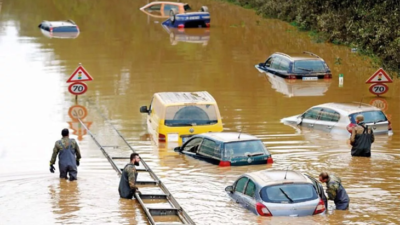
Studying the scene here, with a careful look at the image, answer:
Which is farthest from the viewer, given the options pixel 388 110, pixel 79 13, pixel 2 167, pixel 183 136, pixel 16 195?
pixel 79 13

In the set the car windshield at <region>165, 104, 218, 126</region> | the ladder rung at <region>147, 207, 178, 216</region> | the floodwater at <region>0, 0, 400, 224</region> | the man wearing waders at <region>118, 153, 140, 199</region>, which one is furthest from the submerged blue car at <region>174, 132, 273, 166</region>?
the ladder rung at <region>147, 207, 178, 216</region>

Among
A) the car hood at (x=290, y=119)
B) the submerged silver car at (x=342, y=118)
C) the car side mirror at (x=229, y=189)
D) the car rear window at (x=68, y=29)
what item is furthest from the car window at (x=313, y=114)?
the car rear window at (x=68, y=29)

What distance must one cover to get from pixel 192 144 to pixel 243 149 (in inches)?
86.5

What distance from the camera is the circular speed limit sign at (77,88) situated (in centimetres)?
3572

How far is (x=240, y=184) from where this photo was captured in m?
19.9

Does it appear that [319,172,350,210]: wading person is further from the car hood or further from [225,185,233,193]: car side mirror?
the car hood

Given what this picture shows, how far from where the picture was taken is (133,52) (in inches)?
2080

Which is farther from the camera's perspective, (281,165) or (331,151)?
(331,151)

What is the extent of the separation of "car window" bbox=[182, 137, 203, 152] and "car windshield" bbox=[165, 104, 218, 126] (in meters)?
1.95

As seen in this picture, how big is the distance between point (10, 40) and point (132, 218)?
139 feet

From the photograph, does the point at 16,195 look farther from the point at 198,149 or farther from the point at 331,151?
the point at 331,151

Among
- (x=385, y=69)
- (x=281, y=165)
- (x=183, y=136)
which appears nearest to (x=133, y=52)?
(x=385, y=69)

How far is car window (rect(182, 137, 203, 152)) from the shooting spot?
2542 centimetres

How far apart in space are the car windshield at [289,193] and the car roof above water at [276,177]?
10 cm
